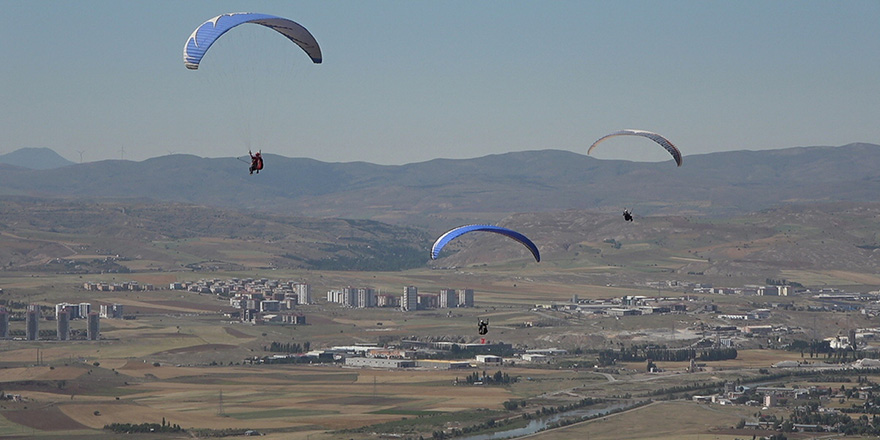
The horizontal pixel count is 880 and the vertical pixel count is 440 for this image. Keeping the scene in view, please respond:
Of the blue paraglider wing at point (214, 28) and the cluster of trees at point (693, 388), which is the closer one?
the blue paraglider wing at point (214, 28)

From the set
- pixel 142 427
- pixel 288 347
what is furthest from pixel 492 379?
pixel 142 427

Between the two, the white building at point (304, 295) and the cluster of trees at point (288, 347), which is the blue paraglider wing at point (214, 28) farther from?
the white building at point (304, 295)

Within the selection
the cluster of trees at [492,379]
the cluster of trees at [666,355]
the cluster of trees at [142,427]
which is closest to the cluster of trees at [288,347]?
the cluster of trees at [492,379]

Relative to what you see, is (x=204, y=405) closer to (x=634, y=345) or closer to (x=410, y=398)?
(x=410, y=398)

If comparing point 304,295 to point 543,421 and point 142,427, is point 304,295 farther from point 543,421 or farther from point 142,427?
point 142,427

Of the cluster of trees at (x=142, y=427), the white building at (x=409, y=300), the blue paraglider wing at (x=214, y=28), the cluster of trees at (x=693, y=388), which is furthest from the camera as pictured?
the white building at (x=409, y=300)

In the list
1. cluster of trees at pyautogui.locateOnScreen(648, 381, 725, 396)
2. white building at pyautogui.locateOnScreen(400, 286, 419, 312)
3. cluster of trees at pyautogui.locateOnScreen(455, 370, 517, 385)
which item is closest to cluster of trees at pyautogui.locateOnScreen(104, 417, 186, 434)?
cluster of trees at pyautogui.locateOnScreen(455, 370, 517, 385)

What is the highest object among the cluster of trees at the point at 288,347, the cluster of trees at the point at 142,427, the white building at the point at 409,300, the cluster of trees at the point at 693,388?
the white building at the point at 409,300

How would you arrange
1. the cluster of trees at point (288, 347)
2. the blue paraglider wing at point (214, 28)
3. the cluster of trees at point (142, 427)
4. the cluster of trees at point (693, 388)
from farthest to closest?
the cluster of trees at point (288, 347) < the cluster of trees at point (693, 388) < the cluster of trees at point (142, 427) < the blue paraglider wing at point (214, 28)
